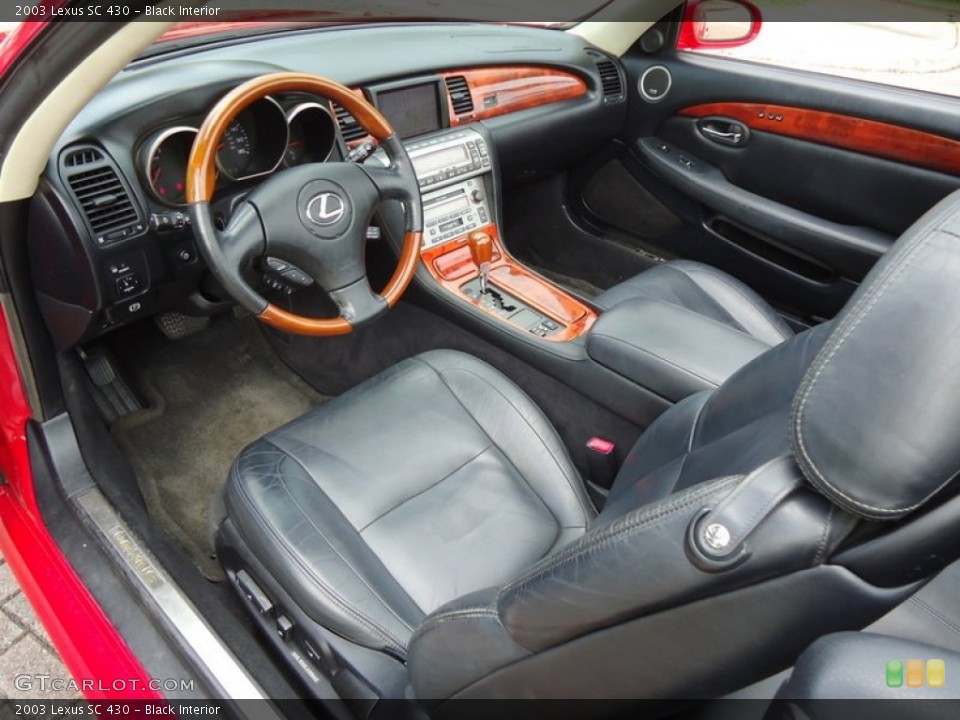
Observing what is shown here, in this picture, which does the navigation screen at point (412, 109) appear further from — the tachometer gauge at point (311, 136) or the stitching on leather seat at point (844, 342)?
the stitching on leather seat at point (844, 342)

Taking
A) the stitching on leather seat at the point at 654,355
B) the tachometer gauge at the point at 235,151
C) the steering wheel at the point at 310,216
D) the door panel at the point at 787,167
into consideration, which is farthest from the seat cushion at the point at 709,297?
the tachometer gauge at the point at 235,151

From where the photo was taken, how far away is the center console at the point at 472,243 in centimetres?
182

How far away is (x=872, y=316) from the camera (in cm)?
57

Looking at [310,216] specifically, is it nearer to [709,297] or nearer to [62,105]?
[62,105]

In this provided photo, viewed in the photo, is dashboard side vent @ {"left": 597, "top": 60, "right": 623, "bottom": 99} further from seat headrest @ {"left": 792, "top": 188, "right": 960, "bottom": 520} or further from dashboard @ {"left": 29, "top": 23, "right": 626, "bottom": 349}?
seat headrest @ {"left": 792, "top": 188, "right": 960, "bottom": 520}

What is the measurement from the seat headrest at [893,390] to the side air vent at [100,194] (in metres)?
1.19

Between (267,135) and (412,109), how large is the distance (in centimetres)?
51

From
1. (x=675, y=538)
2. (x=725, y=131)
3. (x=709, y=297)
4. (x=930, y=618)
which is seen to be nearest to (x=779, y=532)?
(x=675, y=538)

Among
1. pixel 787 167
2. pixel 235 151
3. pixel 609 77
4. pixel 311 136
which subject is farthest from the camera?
pixel 609 77

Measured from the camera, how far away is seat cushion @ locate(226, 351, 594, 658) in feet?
3.92

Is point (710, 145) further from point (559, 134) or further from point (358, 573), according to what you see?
point (358, 573)

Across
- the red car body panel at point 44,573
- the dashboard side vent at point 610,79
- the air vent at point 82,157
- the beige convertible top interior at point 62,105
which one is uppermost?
the beige convertible top interior at point 62,105

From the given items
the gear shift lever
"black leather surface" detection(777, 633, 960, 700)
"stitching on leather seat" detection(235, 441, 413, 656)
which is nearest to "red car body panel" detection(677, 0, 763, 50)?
the gear shift lever

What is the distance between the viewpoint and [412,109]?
6.21ft
